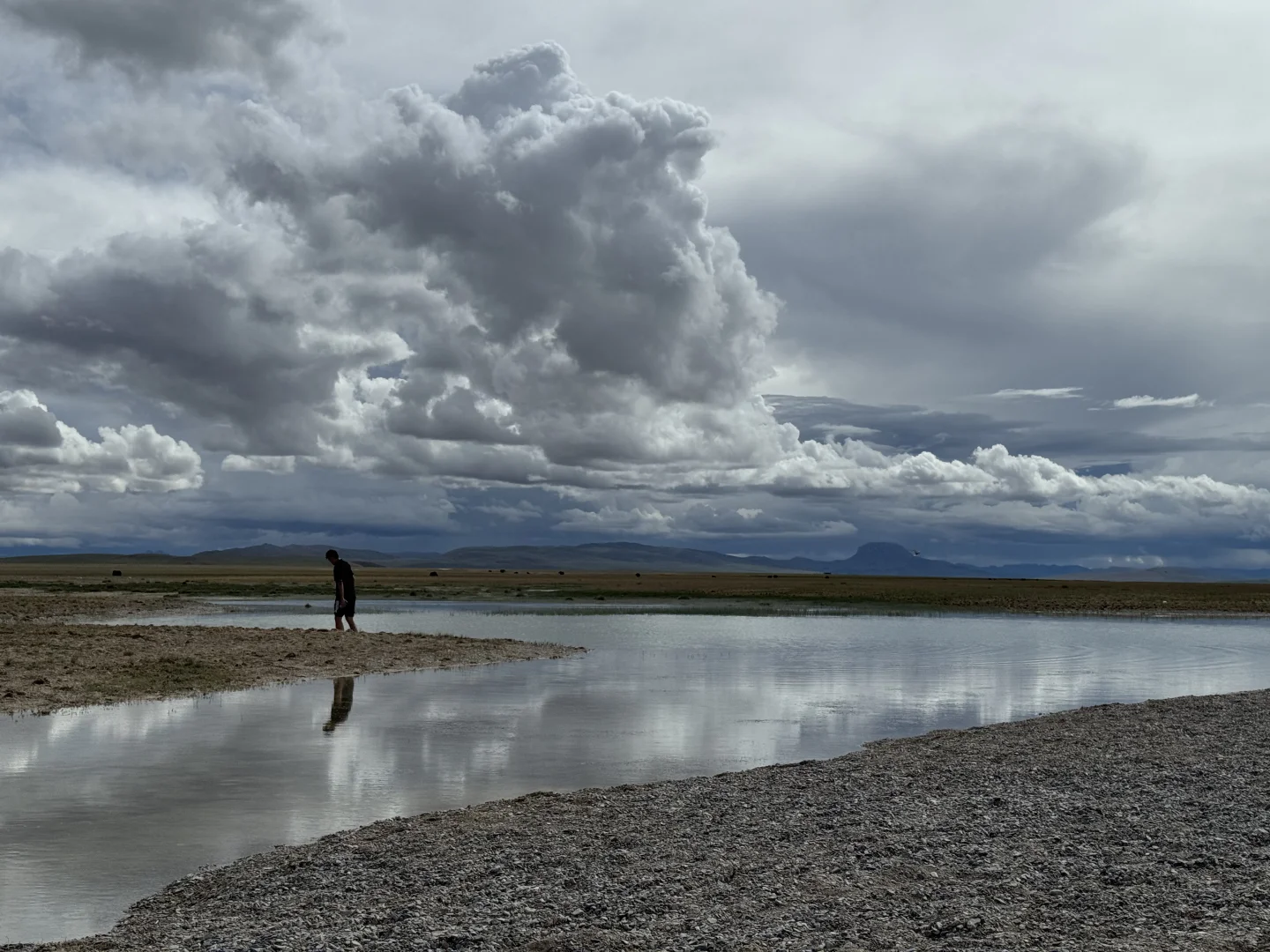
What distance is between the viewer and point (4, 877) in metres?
11.4

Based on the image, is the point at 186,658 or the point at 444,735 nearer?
the point at 444,735

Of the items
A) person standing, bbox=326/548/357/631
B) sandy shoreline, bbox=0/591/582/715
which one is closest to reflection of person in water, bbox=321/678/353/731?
sandy shoreline, bbox=0/591/582/715

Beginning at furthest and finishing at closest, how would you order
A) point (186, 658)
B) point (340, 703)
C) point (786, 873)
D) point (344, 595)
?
point (344, 595)
point (186, 658)
point (340, 703)
point (786, 873)

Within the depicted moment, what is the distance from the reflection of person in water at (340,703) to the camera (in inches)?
871

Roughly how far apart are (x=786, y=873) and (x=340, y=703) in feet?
53.7

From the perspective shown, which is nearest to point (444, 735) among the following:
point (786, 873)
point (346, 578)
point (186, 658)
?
point (786, 873)

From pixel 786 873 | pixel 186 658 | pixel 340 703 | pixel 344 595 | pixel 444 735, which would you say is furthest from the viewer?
pixel 344 595

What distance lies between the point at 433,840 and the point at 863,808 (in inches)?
204

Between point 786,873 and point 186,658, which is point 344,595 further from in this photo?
point 786,873

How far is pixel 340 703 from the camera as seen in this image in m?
25.0

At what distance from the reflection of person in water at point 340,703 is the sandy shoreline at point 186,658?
5.04 feet

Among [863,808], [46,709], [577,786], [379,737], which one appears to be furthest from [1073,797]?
[46,709]

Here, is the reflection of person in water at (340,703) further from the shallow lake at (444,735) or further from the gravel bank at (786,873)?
the gravel bank at (786,873)

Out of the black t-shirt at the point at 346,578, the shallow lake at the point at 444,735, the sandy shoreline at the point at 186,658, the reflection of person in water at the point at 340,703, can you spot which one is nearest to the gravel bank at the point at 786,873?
the shallow lake at the point at 444,735
